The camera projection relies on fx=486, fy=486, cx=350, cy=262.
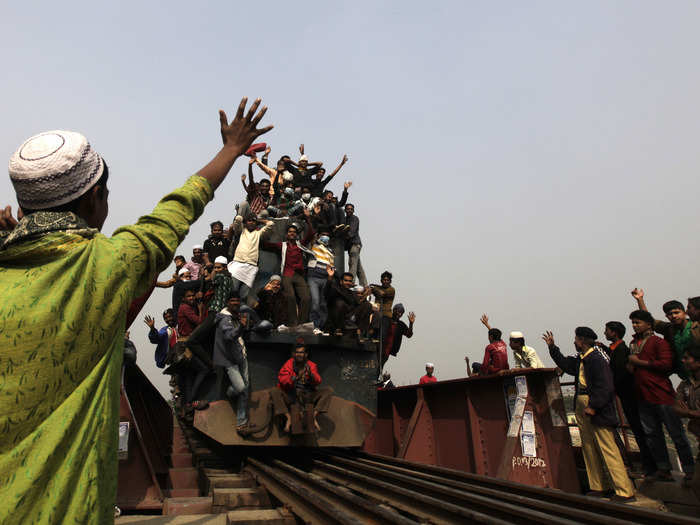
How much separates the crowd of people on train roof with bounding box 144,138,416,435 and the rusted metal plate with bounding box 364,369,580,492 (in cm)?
153

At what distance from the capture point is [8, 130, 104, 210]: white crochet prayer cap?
117 centimetres

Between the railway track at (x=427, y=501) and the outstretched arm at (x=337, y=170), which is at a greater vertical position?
the outstretched arm at (x=337, y=170)

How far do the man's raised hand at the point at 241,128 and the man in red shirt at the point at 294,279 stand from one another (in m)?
6.42

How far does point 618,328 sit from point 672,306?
2.42 ft

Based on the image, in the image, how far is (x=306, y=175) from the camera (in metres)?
12.3

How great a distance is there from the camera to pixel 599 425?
18.8 feet

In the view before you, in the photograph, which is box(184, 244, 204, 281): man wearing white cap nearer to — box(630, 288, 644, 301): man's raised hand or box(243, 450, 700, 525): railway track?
box(243, 450, 700, 525): railway track

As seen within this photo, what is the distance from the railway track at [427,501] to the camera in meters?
3.68

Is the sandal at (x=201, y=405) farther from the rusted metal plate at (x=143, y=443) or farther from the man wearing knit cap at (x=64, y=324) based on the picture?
the man wearing knit cap at (x=64, y=324)

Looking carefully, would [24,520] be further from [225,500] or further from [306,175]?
[306,175]

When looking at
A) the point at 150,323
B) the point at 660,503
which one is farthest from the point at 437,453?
the point at 150,323

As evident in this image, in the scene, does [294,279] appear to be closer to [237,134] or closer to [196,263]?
[196,263]

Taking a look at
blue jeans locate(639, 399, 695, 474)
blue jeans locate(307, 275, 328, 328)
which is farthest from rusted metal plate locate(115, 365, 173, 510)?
blue jeans locate(639, 399, 695, 474)

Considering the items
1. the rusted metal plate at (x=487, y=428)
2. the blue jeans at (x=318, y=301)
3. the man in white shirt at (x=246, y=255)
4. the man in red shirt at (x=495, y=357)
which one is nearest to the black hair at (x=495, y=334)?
the man in red shirt at (x=495, y=357)
